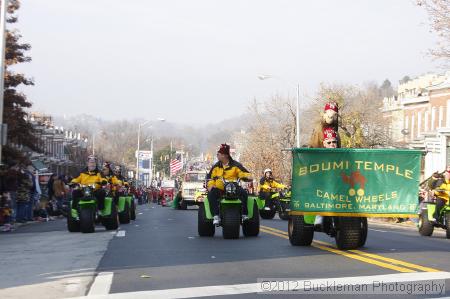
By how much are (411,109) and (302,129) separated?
30.0 ft

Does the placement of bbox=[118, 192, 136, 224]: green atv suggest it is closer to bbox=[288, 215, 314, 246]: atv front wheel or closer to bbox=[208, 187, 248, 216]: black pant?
bbox=[208, 187, 248, 216]: black pant

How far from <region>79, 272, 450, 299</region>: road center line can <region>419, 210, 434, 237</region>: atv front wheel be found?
12.6 meters

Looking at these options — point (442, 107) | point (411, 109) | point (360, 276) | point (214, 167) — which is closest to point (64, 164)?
point (411, 109)

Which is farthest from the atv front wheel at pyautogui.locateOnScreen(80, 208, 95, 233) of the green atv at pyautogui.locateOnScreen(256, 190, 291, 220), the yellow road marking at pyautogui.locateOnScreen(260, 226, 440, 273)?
the green atv at pyautogui.locateOnScreen(256, 190, 291, 220)

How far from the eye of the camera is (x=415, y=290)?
31.0 ft

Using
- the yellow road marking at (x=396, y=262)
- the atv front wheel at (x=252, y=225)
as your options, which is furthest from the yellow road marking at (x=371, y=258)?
the atv front wheel at (x=252, y=225)

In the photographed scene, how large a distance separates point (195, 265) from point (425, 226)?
490 inches

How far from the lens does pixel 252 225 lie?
60.5 feet

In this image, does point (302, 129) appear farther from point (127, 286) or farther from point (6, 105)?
point (127, 286)

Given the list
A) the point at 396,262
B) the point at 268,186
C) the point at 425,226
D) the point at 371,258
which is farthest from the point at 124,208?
the point at 396,262

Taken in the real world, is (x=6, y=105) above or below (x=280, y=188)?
above

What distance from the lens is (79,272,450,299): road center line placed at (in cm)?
934

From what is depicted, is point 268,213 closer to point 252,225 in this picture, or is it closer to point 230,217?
point 252,225

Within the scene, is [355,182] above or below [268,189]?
above
